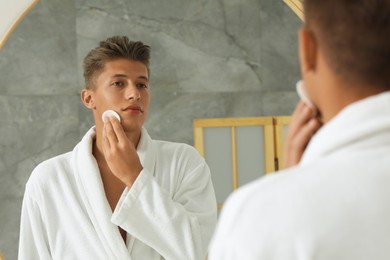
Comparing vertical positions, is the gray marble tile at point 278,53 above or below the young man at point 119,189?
above

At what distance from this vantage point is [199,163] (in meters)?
1.15

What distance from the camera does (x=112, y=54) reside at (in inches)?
44.2

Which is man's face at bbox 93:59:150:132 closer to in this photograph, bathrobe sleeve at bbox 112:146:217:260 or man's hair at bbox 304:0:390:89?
bathrobe sleeve at bbox 112:146:217:260

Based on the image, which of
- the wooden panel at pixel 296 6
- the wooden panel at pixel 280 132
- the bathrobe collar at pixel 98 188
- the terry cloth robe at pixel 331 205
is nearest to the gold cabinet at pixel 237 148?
the wooden panel at pixel 280 132

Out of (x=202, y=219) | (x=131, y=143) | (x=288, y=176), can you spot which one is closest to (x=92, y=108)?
(x=131, y=143)

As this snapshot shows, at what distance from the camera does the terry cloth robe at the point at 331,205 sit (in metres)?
0.35

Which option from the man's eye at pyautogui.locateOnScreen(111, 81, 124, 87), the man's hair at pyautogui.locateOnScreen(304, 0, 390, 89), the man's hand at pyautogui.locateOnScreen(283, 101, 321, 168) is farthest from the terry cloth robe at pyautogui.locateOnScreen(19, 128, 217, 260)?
the man's hair at pyautogui.locateOnScreen(304, 0, 390, 89)

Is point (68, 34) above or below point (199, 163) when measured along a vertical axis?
above

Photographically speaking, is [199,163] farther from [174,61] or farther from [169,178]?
[174,61]

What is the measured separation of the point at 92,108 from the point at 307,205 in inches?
33.5

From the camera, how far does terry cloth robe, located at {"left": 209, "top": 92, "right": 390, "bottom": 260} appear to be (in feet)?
1.16

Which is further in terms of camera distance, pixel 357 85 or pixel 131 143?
pixel 131 143

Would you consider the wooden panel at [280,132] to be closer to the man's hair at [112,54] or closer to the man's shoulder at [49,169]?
the man's hair at [112,54]

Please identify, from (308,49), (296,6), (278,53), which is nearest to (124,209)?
(278,53)
